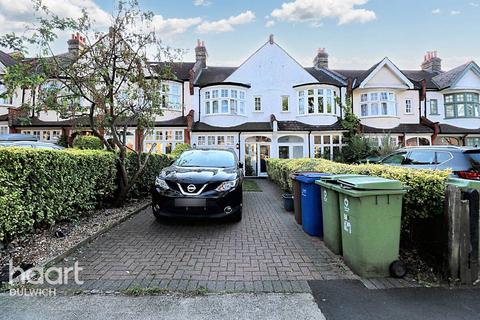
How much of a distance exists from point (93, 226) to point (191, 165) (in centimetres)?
256

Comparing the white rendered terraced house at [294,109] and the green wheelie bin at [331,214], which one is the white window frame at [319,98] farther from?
the green wheelie bin at [331,214]

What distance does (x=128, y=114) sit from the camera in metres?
8.10

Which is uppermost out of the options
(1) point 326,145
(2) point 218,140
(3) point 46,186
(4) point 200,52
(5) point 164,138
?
(4) point 200,52

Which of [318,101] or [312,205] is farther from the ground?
[318,101]

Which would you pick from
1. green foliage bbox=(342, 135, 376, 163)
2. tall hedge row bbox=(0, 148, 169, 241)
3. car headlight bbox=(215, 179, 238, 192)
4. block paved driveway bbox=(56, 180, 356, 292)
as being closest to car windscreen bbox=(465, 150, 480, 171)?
block paved driveway bbox=(56, 180, 356, 292)

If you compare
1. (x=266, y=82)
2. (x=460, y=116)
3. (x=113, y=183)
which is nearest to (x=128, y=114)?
(x=113, y=183)

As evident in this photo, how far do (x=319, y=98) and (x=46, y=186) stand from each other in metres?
18.6

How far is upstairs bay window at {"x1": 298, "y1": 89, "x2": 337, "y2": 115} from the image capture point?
2067cm

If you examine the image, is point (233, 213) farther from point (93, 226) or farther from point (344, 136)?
point (344, 136)

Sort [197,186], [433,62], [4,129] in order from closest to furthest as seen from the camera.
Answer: [197,186], [4,129], [433,62]

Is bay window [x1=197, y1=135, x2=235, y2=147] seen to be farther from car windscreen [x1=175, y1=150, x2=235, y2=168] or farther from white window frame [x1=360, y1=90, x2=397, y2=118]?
car windscreen [x1=175, y1=150, x2=235, y2=168]

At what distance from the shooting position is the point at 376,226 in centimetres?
362

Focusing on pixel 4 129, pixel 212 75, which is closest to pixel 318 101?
pixel 212 75

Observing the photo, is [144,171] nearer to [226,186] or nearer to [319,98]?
[226,186]
